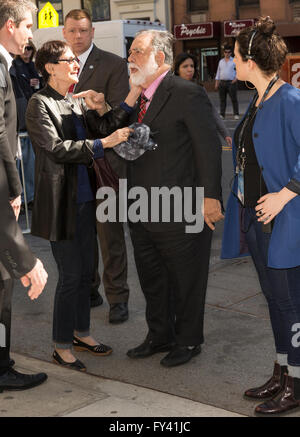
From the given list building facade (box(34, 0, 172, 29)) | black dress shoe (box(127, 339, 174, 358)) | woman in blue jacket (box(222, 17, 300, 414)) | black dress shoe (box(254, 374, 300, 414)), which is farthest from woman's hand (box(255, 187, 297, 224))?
building facade (box(34, 0, 172, 29))

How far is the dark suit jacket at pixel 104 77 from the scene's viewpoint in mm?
5691

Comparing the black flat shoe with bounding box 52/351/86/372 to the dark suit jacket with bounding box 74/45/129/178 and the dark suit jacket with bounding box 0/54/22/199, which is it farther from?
the dark suit jacket with bounding box 74/45/129/178

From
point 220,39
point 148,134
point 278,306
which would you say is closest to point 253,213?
point 278,306

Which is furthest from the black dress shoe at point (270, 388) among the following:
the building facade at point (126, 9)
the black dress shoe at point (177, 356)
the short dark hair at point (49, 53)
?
the building facade at point (126, 9)

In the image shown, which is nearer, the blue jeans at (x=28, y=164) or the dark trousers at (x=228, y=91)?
the blue jeans at (x=28, y=164)

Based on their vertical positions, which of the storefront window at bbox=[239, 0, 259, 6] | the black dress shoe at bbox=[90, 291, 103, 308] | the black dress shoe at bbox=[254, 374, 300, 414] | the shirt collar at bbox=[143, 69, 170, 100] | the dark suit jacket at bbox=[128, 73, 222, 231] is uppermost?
the storefront window at bbox=[239, 0, 259, 6]

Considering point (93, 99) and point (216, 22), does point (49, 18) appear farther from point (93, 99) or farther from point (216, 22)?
point (216, 22)

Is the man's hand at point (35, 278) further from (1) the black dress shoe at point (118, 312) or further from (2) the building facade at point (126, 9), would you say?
(2) the building facade at point (126, 9)

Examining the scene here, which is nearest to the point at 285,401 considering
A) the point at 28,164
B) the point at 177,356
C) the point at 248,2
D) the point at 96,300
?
the point at 177,356

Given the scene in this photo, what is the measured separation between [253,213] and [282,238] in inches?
10.4

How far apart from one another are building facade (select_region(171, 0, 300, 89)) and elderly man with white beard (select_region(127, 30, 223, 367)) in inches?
1192

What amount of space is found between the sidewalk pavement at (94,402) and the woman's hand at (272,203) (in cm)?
104

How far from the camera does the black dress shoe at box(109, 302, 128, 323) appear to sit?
17.7 ft

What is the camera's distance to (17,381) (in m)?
4.18
